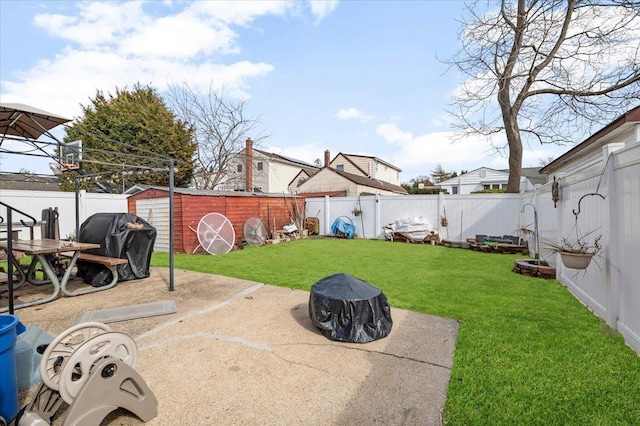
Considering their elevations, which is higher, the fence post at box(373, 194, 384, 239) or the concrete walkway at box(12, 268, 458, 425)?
the fence post at box(373, 194, 384, 239)

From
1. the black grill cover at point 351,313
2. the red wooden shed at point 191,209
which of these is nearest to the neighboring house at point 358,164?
the red wooden shed at point 191,209

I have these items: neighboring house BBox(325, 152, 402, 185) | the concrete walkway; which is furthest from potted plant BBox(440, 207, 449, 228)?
neighboring house BBox(325, 152, 402, 185)

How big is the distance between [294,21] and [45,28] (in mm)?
6045

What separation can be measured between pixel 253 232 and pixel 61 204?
6529 millimetres

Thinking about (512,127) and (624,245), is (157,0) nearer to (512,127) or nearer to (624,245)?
(624,245)

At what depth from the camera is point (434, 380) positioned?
2428 millimetres

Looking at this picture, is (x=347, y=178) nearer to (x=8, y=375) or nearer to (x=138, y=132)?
(x=138, y=132)

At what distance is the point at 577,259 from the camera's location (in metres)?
3.54

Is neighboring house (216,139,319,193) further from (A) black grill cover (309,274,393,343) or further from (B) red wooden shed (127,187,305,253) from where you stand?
(A) black grill cover (309,274,393,343)

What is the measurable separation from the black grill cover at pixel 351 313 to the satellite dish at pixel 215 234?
6759 mm

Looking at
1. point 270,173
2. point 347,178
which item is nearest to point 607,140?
point 347,178

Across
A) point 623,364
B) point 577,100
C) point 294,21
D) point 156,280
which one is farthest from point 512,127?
point 156,280

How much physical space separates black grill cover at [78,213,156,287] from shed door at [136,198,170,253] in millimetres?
3711

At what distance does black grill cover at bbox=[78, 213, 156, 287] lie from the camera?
5.43 meters
